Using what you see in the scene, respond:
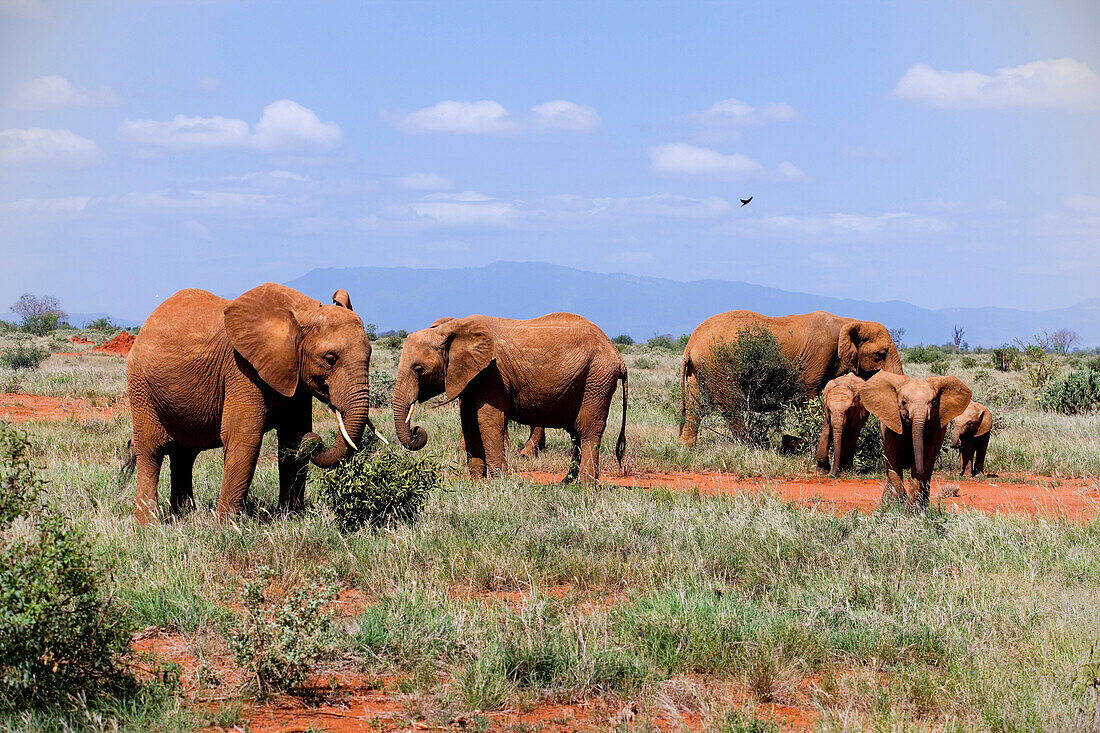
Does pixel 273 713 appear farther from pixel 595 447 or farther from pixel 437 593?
pixel 595 447

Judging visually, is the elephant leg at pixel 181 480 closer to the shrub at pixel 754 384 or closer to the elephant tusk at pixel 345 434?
the elephant tusk at pixel 345 434

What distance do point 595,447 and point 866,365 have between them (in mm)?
6850

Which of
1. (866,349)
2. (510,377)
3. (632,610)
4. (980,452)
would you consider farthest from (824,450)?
(632,610)

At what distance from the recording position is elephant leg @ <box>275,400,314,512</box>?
889cm

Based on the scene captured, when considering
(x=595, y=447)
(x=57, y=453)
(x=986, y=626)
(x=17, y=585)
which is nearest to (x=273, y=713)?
(x=17, y=585)

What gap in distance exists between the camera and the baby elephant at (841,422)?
13750 mm

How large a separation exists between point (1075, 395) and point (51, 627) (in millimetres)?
21795

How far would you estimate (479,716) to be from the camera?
194 inches

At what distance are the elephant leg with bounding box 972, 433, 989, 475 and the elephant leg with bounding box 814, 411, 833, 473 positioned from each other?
204cm

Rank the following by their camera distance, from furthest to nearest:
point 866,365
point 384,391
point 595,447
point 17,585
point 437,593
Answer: point 384,391 → point 866,365 → point 595,447 → point 437,593 → point 17,585

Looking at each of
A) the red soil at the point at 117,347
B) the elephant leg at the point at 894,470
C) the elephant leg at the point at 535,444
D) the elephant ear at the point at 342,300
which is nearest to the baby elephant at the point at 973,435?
the elephant leg at the point at 894,470

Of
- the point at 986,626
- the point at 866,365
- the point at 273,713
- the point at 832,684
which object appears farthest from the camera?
the point at 866,365

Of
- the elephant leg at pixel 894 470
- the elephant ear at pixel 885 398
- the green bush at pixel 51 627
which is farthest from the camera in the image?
the elephant leg at pixel 894 470

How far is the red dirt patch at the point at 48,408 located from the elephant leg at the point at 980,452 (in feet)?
45.6
